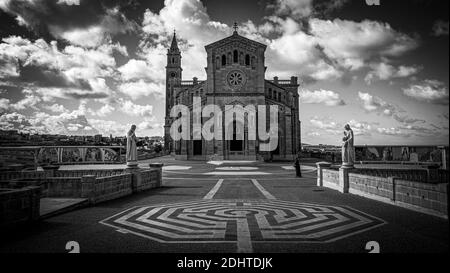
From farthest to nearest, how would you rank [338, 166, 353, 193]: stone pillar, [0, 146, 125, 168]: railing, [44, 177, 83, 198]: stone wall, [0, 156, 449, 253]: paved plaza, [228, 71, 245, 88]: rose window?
[228, 71, 245, 88]: rose window < [0, 146, 125, 168]: railing < [338, 166, 353, 193]: stone pillar < [44, 177, 83, 198]: stone wall < [0, 156, 449, 253]: paved plaza

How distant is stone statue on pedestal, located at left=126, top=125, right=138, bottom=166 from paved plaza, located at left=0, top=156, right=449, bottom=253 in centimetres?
373

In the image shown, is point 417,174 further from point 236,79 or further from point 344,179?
point 236,79

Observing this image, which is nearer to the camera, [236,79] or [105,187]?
[105,187]

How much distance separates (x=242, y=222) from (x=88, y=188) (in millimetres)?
6348

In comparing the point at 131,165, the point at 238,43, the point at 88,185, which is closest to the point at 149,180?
the point at 131,165

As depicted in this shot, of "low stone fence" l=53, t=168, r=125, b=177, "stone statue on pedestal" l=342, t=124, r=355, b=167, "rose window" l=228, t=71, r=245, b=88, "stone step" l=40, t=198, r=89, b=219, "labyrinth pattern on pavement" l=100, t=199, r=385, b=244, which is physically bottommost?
"labyrinth pattern on pavement" l=100, t=199, r=385, b=244

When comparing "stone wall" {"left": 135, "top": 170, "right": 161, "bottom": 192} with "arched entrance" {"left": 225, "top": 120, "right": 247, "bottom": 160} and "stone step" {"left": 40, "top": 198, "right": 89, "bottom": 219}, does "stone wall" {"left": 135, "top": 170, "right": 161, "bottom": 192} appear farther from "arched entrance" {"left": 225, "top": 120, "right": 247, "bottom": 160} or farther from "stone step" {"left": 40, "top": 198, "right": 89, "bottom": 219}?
"arched entrance" {"left": 225, "top": 120, "right": 247, "bottom": 160}

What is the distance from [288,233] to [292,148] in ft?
146

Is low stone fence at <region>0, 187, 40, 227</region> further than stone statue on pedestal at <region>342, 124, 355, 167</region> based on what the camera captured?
No

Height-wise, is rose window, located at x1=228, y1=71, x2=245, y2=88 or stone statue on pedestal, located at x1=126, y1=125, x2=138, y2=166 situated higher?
rose window, located at x1=228, y1=71, x2=245, y2=88

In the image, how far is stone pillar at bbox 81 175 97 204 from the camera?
9516 millimetres

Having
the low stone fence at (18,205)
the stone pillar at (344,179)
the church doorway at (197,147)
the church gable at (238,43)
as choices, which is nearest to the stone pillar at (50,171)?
the low stone fence at (18,205)

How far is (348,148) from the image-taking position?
13.2 m

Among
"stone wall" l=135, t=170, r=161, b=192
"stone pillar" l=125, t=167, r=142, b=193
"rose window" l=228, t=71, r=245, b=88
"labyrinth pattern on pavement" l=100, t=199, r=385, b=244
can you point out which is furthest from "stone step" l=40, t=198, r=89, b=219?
"rose window" l=228, t=71, r=245, b=88
